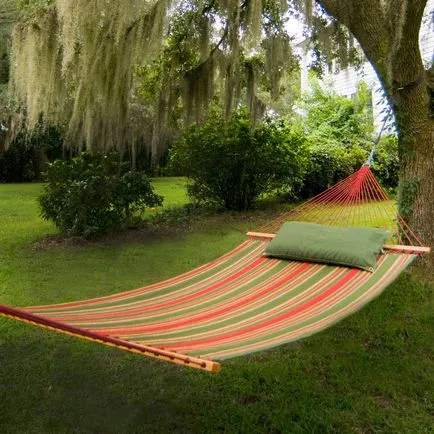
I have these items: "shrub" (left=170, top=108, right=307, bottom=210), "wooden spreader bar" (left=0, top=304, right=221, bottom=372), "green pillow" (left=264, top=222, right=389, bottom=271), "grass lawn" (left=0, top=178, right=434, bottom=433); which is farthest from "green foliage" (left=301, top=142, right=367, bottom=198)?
"wooden spreader bar" (left=0, top=304, right=221, bottom=372)

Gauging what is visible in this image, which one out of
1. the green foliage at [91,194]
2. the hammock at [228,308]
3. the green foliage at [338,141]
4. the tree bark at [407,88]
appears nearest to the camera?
the hammock at [228,308]

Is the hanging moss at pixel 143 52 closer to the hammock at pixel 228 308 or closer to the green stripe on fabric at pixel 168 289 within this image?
the green stripe on fabric at pixel 168 289

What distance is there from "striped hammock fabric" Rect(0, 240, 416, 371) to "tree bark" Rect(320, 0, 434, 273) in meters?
0.96

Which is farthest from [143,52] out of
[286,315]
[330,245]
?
[286,315]

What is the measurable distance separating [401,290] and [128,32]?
2.95 metres

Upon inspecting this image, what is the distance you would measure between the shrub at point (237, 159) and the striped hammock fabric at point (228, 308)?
117 inches

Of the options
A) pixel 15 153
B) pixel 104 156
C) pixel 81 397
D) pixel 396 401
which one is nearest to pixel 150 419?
pixel 81 397

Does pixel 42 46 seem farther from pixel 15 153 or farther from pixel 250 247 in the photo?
pixel 15 153

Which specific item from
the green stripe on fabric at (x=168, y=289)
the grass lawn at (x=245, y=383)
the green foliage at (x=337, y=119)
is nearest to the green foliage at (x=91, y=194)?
the grass lawn at (x=245, y=383)

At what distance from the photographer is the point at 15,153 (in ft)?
43.6

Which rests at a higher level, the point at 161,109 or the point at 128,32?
the point at 128,32

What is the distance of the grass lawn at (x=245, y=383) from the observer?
6.57 ft

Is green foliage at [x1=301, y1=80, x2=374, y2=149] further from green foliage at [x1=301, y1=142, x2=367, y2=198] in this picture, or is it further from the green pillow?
the green pillow

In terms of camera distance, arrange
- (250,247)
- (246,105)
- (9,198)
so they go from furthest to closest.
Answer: (9,198) → (246,105) → (250,247)
